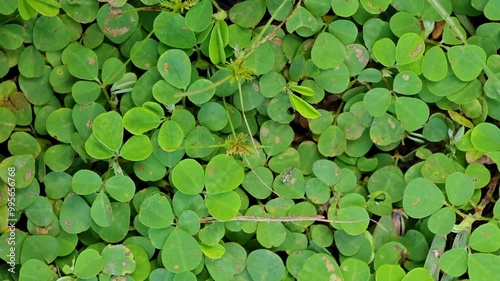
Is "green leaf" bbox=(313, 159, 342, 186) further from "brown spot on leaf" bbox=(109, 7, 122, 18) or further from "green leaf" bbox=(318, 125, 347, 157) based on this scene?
"brown spot on leaf" bbox=(109, 7, 122, 18)

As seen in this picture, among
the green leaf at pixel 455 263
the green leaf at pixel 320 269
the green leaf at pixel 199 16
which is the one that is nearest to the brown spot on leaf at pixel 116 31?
the green leaf at pixel 199 16

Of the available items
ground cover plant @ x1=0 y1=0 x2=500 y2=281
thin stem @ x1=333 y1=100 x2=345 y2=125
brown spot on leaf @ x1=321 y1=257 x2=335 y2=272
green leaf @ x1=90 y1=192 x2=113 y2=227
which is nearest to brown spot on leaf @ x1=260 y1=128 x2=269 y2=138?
ground cover plant @ x1=0 y1=0 x2=500 y2=281

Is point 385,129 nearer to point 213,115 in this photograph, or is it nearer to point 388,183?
point 388,183

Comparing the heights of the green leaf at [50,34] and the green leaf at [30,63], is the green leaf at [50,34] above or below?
above

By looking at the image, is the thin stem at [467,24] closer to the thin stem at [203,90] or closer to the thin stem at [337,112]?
the thin stem at [337,112]

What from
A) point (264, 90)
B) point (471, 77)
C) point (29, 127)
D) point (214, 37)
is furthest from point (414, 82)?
point (29, 127)

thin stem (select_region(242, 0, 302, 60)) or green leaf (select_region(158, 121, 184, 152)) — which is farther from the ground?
thin stem (select_region(242, 0, 302, 60))

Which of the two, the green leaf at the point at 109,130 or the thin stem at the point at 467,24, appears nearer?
the green leaf at the point at 109,130

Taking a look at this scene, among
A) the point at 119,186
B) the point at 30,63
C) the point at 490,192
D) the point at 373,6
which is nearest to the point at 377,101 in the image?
the point at 373,6

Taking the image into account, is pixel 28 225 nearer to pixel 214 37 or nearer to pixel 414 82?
pixel 214 37
